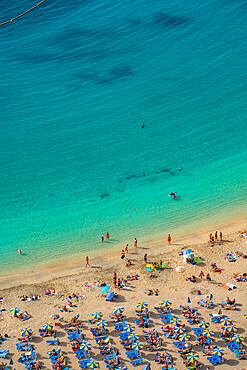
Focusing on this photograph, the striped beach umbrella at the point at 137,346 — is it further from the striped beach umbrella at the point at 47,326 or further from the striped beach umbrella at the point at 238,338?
the striped beach umbrella at the point at 238,338

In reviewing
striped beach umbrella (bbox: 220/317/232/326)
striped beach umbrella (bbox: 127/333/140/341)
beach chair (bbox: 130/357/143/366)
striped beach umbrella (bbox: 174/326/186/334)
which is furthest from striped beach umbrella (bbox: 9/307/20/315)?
striped beach umbrella (bbox: 220/317/232/326)

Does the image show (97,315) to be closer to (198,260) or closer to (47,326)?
(47,326)

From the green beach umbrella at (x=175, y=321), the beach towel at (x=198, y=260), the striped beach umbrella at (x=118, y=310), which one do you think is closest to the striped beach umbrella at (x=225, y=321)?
the green beach umbrella at (x=175, y=321)

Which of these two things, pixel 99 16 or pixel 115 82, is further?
Result: pixel 99 16

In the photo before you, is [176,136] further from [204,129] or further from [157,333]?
[157,333]

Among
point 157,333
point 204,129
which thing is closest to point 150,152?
point 204,129

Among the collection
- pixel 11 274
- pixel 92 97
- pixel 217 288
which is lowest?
pixel 217 288

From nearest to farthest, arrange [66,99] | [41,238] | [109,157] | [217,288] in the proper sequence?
1. [217,288]
2. [41,238]
3. [109,157]
4. [66,99]
